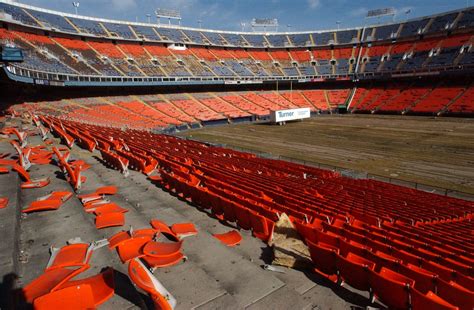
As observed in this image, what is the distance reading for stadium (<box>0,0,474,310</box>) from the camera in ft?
15.4

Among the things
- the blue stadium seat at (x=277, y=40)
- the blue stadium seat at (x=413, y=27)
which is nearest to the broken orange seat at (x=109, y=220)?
the blue stadium seat at (x=413, y=27)

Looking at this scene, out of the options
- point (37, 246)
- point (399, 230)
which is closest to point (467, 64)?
point (399, 230)

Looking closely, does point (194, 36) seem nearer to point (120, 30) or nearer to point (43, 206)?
point (120, 30)

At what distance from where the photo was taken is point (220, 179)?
12.3 meters

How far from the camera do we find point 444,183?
21219 mm

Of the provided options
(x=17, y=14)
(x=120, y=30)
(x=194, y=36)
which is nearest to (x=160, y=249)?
(x=17, y=14)

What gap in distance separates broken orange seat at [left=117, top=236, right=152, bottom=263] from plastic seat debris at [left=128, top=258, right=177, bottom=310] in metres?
1.05

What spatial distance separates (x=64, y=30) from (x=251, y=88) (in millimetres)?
41075

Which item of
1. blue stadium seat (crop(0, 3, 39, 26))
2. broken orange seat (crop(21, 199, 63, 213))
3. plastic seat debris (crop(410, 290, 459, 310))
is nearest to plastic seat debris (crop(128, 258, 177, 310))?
plastic seat debris (crop(410, 290, 459, 310))

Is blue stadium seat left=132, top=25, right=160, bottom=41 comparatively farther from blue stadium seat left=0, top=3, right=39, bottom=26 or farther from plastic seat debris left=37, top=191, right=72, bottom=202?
plastic seat debris left=37, top=191, right=72, bottom=202

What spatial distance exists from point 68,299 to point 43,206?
4.39 m

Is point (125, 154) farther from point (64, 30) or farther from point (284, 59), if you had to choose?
point (284, 59)

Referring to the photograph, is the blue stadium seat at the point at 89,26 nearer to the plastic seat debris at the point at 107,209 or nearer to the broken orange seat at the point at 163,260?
the plastic seat debris at the point at 107,209

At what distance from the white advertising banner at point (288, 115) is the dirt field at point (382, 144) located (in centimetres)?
146
